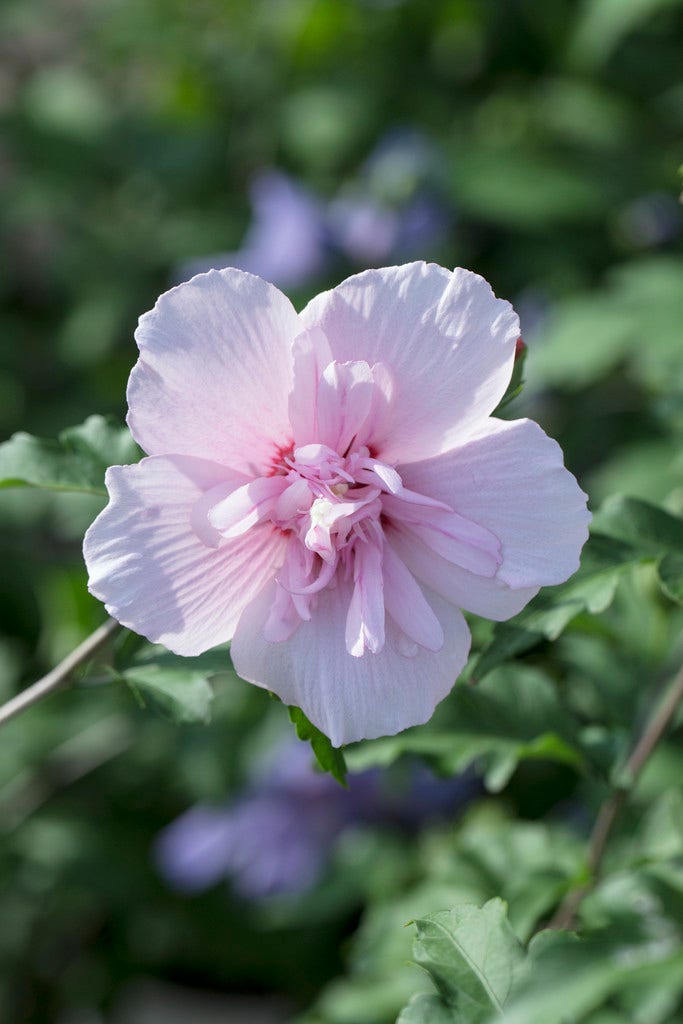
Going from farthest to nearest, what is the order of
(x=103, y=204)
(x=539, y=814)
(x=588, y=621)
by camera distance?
(x=103, y=204), (x=539, y=814), (x=588, y=621)

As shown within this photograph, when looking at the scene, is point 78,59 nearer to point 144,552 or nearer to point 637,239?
point 637,239

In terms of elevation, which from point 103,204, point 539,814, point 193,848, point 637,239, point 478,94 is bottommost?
point 539,814

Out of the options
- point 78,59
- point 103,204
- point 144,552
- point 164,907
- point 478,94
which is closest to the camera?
point 144,552

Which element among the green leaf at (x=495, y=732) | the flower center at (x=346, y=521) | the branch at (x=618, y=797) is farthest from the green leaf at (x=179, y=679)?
the branch at (x=618, y=797)

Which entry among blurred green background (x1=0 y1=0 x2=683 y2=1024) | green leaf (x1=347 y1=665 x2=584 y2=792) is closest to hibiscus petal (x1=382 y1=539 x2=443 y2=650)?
green leaf (x1=347 y1=665 x2=584 y2=792)

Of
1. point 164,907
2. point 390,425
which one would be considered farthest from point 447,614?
point 164,907

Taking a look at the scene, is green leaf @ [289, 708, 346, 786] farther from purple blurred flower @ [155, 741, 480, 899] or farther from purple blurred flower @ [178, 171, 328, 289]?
purple blurred flower @ [178, 171, 328, 289]
